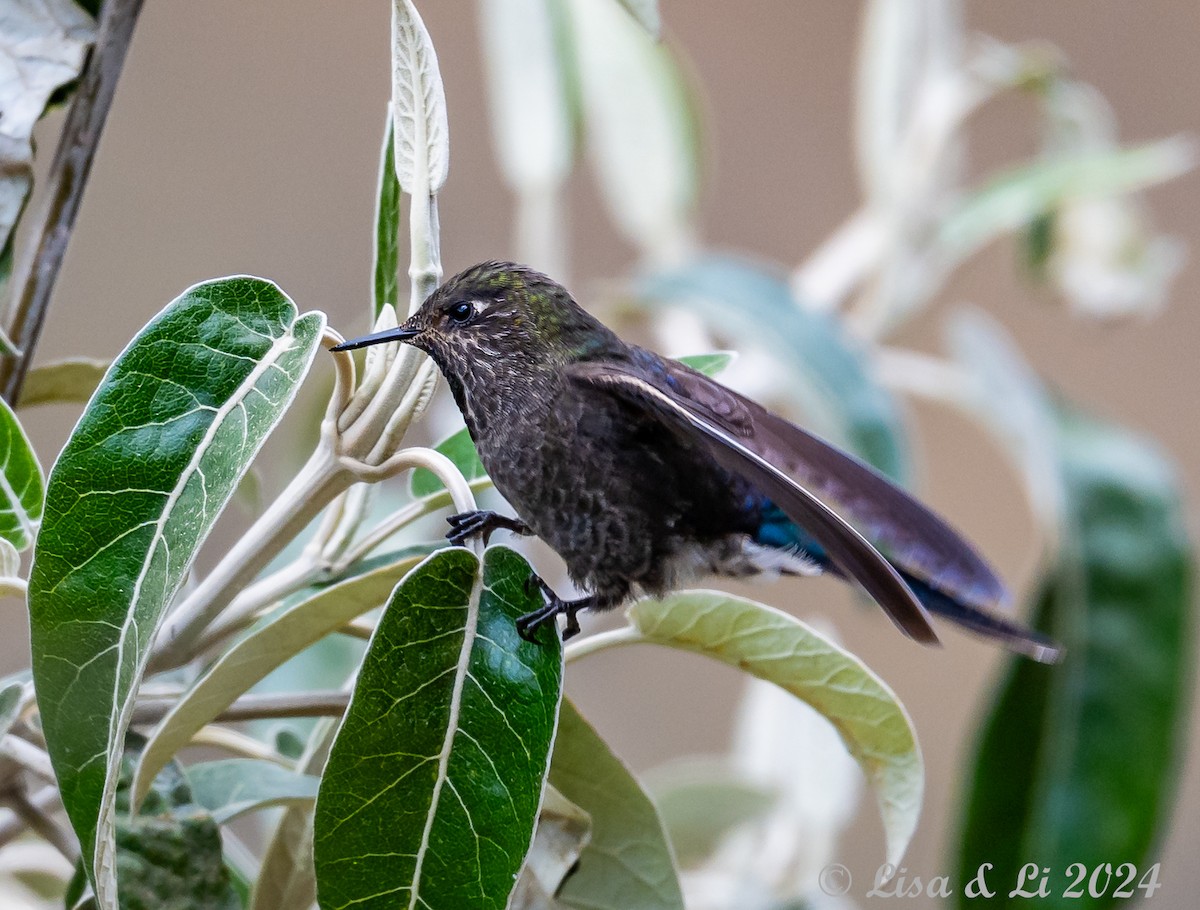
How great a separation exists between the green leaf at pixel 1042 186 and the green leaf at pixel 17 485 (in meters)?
1.34

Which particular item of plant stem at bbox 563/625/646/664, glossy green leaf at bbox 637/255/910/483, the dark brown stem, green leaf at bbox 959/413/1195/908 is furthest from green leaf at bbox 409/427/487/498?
green leaf at bbox 959/413/1195/908

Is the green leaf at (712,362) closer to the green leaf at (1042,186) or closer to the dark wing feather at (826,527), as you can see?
the dark wing feather at (826,527)

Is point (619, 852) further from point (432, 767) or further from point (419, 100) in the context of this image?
point (419, 100)

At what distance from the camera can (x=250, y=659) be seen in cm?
52

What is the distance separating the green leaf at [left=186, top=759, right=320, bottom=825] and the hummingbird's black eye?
274mm

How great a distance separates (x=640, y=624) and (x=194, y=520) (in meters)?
0.27

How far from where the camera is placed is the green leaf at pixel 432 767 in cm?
47

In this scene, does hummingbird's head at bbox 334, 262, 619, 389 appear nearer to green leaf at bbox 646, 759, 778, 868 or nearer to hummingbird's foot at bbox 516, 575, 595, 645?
hummingbird's foot at bbox 516, 575, 595, 645

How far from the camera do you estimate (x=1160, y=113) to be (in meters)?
3.96

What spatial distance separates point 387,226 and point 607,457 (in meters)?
0.20

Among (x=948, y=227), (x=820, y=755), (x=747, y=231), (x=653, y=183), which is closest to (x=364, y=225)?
(x=747, y=231)

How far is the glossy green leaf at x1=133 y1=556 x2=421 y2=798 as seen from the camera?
0.51m

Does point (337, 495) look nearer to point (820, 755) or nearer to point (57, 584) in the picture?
point (57, 584)

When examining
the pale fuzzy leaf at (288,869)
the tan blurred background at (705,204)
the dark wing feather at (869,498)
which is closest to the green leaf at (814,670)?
the dark wing feather at (869,498)
